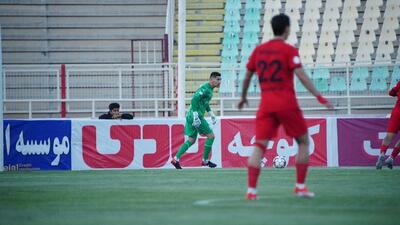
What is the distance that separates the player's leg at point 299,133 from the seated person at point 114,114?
11.2 metres

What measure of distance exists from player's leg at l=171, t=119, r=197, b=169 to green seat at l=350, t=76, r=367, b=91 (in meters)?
4.53

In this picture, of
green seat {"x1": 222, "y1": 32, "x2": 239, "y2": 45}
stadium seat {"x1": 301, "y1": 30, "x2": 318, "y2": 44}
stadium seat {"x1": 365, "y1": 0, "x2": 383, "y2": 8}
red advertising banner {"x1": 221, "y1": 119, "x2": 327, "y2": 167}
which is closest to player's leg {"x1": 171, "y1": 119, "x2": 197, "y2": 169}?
red advertising banner {"x1": 221, "y1": 119, "x2": 327, "y2": 167}

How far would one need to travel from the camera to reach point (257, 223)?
8.55m

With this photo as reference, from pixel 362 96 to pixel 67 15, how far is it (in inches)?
412

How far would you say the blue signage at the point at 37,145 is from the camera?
21.8m

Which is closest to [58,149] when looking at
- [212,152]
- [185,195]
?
[212,152]

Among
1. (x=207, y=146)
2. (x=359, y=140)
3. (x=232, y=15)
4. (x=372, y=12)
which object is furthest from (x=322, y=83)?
(x=232, y=15)

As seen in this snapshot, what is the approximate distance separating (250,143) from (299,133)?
36.6 ft

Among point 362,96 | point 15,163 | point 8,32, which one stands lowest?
point 15,163

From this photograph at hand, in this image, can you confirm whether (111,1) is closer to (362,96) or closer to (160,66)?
(160,66)

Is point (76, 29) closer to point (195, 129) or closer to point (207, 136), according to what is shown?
point (195, 129)

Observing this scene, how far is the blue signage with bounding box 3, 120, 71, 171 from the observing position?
21844 mm

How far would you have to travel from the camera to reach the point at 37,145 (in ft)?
71.9

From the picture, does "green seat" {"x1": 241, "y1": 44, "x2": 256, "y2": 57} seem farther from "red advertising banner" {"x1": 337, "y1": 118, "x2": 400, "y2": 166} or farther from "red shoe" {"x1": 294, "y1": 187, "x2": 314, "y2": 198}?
"red shoe" {"x1": 294, "y1": 187, "x2": 314, "y2": 198}
